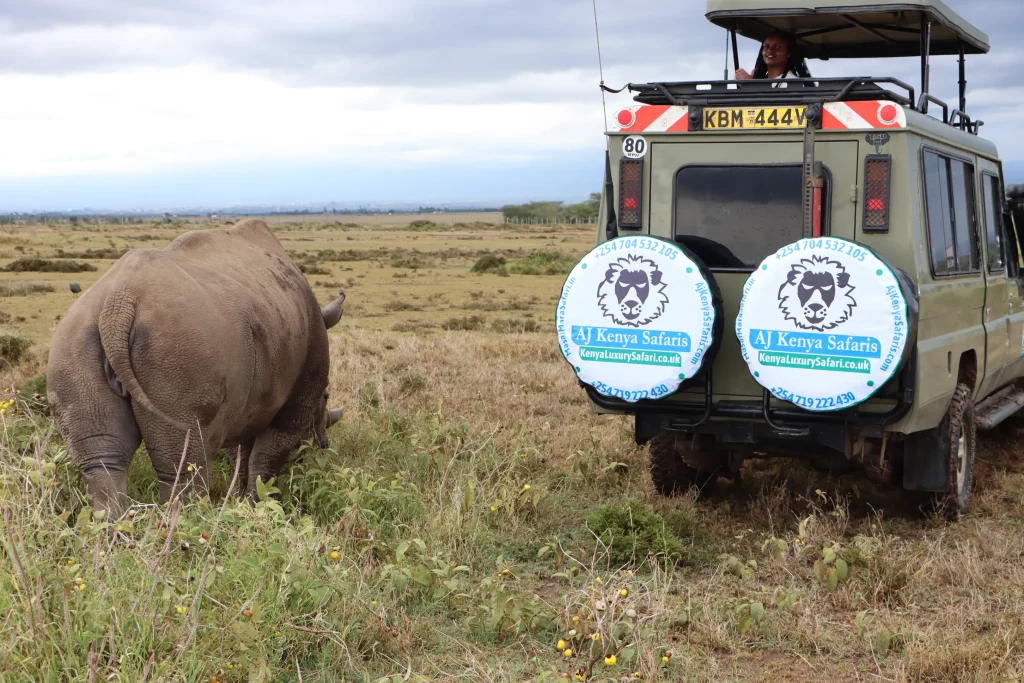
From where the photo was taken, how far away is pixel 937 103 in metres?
6.63

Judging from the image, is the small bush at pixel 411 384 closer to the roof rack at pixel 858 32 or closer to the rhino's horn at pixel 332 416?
the rhino's horn at pixel 332 416

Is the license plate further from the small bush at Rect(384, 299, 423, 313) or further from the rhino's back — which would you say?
the small bush at Rect(384, 299, 423, 313)

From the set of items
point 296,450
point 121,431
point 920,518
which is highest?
point 121,431

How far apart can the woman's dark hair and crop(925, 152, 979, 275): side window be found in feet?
4.76

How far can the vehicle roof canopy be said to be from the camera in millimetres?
6547

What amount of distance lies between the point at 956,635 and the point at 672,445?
8.49ft

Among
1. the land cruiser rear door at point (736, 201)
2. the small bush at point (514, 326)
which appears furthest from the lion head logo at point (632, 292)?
the small bush at point (514, 326)

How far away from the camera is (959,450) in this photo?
6.85 m

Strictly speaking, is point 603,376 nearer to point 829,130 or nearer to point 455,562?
point 455,562

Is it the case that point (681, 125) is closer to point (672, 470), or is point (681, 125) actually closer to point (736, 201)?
point (736, 201)

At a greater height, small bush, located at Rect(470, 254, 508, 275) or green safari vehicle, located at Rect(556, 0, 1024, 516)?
green safari vehicle, located at Rect(556, 0, 1024, 516)

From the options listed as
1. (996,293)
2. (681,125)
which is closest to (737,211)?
(681,125)

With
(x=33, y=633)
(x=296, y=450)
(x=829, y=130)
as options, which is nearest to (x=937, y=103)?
(x=829, y=130)

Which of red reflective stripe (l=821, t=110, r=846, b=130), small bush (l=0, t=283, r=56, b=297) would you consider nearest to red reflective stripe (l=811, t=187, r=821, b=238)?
red reflective stripe (l=821, t=110, r=846, b=130)
